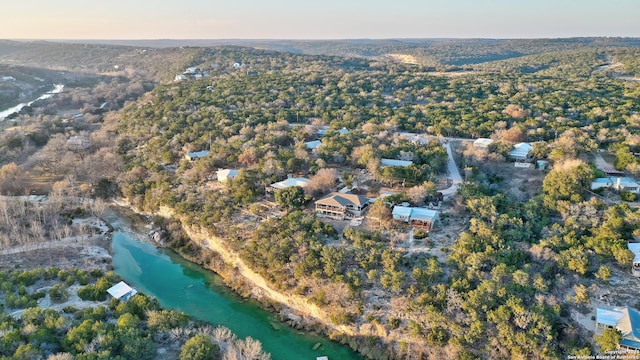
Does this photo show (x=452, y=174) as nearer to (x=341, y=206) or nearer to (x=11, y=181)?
(x=341, y=206)

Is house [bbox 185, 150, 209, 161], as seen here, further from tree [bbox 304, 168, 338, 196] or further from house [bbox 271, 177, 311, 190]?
tree [bbox 304, 168, 338, 196]

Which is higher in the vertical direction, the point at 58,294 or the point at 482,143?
the point at 482,143

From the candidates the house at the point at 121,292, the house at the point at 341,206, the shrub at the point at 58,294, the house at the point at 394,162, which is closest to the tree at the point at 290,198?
the house at the point at 341,206

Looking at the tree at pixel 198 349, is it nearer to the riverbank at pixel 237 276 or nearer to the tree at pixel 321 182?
the riverbank at pixel 237 276

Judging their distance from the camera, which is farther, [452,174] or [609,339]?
[452,174]

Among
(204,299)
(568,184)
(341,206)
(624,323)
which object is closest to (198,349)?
(204,299)

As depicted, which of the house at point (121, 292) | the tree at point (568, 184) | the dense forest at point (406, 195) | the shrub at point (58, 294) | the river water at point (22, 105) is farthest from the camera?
the river water at point (22, 105)

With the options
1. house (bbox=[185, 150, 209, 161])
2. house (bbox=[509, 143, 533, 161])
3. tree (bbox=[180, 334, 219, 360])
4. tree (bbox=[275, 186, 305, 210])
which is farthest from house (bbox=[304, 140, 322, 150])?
tree (bbox=[180, 334, 219, 360])
